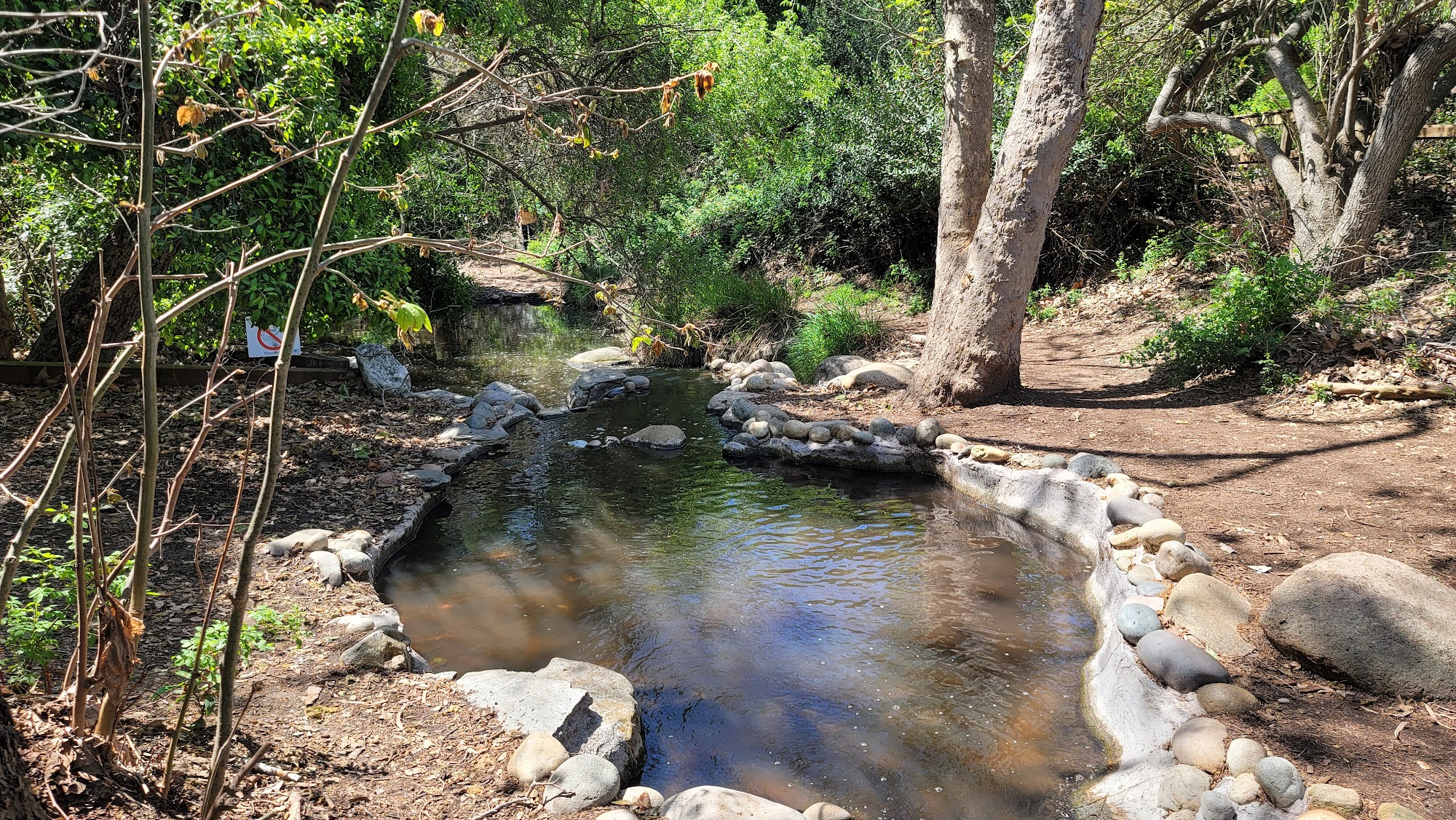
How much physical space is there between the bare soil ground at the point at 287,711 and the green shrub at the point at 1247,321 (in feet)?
21.6

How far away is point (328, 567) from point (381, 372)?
472 centimetres

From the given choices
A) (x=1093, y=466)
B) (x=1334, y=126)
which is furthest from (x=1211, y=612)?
(x=1334, y=126)

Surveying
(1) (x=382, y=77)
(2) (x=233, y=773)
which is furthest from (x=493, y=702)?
(1) (x=382, y=77)

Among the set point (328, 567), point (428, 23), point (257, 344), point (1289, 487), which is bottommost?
point (328, 567)

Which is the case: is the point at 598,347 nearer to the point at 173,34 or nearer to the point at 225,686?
the point at 173,34

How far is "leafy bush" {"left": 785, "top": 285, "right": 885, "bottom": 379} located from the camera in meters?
10.6

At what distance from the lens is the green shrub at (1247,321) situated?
23.3 ft

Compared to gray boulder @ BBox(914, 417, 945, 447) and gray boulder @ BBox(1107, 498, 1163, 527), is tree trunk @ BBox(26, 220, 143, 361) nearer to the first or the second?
gray boulder @ BBox(914, 417, 945, 447)

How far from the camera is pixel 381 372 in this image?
29.1 ft

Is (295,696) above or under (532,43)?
under

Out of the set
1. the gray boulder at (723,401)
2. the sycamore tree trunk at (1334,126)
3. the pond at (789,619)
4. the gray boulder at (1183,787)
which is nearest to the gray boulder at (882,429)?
the pond at (789,619)

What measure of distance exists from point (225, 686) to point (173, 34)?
4.39 meters

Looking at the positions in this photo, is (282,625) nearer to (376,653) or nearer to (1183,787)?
(376,653)

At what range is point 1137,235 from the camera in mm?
13070
